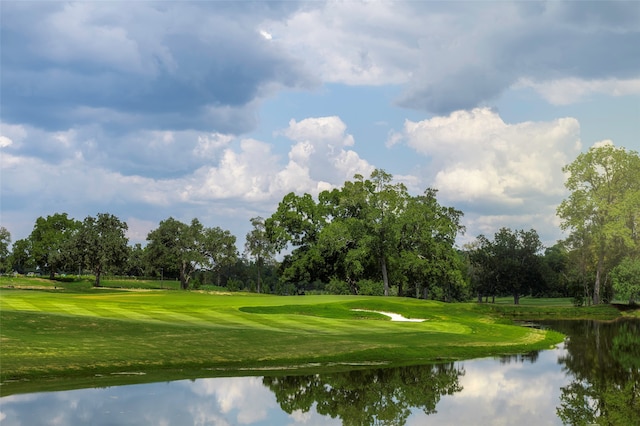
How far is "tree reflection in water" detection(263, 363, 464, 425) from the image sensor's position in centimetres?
1977

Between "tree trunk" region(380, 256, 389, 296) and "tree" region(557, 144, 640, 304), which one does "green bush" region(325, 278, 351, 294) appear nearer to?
"tree trunk" region(380, 256, 389, 296)

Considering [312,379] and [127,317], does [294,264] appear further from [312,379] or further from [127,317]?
[312,379]

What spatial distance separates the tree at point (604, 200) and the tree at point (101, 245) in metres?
89.9

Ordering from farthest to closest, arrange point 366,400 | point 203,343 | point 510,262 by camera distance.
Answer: point 510,262 < point 203,343 < point 366,400

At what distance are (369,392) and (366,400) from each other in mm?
1414

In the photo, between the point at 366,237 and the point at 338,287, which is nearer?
the point at 366,237

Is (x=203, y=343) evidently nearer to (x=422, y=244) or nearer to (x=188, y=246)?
(x=422, y=244)

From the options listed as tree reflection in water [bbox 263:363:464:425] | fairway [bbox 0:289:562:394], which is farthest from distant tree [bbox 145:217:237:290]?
tree reflection in water [bbox 263:363:464:425]

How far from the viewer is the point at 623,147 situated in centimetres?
8912

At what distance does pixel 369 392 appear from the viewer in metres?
22.8

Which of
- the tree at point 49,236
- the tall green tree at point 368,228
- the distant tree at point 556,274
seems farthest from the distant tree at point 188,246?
the distant tree at point 556,274

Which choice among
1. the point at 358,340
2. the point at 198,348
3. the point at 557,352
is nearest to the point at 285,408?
the point at 198,348

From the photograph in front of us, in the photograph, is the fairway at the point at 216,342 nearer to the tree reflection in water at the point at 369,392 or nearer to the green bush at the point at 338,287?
the tree reflection in water at the point at 369,392

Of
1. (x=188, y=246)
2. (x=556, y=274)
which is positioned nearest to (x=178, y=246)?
(x=188, y=246)
